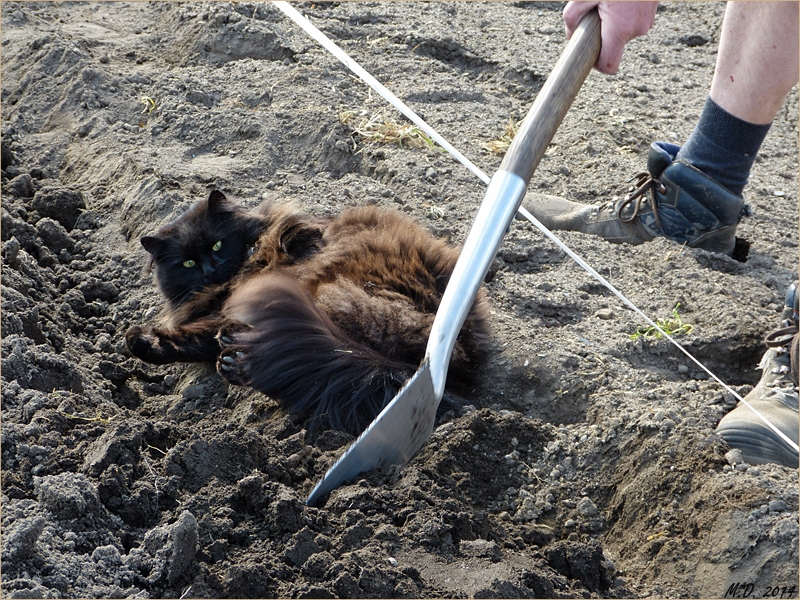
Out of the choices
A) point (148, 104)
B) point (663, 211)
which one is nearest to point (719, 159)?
point (663, 211)

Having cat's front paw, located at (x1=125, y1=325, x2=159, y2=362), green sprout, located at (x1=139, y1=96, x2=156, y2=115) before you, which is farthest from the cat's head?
green sprout, located at (x1=139, y1=96, x2=156, y2=115)

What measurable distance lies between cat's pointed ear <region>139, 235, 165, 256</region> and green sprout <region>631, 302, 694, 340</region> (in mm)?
2147

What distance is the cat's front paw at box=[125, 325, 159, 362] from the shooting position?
307cm

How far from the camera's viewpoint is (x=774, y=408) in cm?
255

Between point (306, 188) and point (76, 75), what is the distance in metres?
2.03

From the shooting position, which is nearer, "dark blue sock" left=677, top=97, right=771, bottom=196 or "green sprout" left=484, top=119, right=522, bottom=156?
"dark blue sock" left=677, top=97, right=771, bottom=196

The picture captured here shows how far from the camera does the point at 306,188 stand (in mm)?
4062

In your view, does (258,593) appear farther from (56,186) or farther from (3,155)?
(3,155)

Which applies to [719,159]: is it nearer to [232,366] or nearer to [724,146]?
[724,146]

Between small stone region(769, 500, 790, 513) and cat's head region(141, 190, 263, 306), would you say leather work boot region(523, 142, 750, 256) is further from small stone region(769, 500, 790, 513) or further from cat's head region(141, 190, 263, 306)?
small stone region(769, 500, 790, 513)

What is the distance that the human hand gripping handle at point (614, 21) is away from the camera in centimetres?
235

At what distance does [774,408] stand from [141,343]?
8.02 ft

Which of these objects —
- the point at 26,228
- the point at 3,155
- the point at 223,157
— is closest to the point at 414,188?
the point at 223,157

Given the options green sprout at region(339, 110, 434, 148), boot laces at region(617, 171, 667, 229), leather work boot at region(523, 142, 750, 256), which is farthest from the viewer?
green sprout at region(339, 110, 434, 148)
